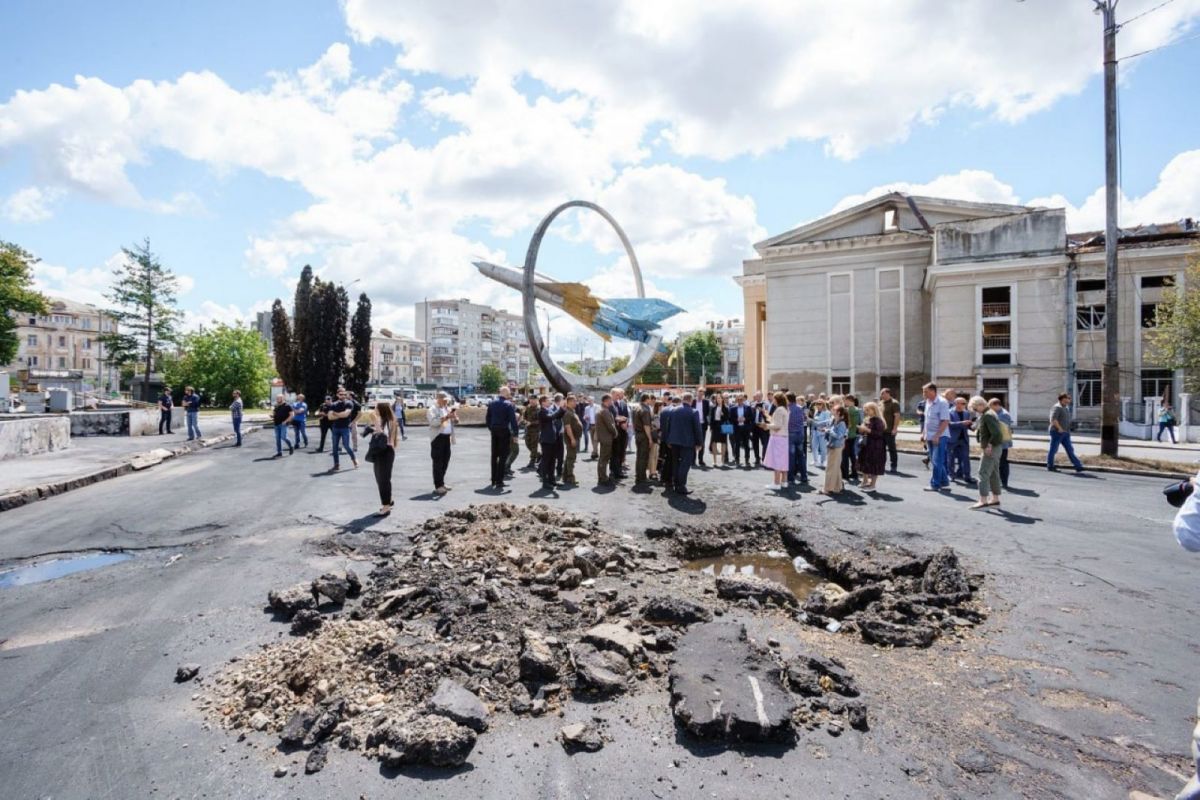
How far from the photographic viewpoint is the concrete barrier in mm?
13883

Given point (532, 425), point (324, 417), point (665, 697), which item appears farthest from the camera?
point (324, 417)

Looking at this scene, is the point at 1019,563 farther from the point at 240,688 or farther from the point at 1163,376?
the point at 1163,376

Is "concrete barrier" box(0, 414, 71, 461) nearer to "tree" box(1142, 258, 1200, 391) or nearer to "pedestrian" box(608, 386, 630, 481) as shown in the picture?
"pedestrian" box(608, 386, 630, 481)

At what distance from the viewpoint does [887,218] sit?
1528 inches

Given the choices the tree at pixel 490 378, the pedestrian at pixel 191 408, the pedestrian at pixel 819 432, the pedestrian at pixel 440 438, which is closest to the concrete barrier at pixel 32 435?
the pedestrian at pixel 191 408

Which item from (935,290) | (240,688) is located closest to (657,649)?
(240,688)

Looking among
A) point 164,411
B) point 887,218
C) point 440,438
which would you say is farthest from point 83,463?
point 887,218

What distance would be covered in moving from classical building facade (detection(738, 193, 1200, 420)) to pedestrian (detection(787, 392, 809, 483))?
26.7 meters

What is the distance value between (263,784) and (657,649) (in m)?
2.35

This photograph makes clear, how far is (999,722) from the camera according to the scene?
319cm

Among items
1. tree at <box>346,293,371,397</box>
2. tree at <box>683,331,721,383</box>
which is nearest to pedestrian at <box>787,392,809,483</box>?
tree at <box>346,293,371,397</box>

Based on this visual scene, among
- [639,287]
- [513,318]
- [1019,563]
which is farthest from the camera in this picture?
[513,318]

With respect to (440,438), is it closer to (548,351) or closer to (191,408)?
(191,408)

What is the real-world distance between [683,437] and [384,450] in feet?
15.5
